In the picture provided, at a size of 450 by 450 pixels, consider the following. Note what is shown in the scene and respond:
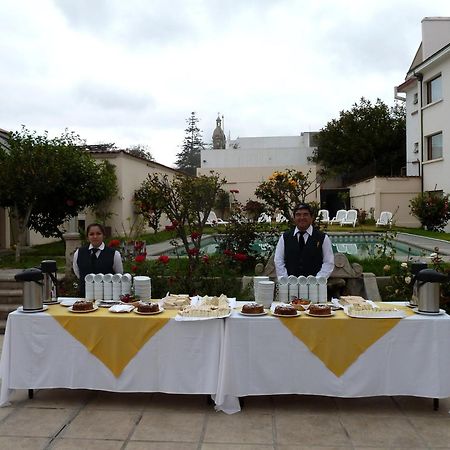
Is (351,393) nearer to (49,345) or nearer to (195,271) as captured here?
(49,345)

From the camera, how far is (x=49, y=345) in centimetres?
366

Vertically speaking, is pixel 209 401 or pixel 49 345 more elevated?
pixel 49 345

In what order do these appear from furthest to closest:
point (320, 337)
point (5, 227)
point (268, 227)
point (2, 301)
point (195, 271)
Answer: point (5, 227), point (268, 227), point (2, 301), point (195, 271), point (320, 337)

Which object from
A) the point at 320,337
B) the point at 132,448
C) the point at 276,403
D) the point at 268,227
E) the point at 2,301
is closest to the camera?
the point at 132,448

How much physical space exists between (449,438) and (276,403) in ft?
4.04

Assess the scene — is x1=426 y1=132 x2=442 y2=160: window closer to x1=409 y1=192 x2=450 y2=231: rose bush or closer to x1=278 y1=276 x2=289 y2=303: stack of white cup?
x1=409 y1=192 x2=450 y2=231: rose bush

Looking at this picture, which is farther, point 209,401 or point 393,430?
point 209,401

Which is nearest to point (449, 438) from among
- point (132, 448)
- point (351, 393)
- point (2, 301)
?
point (351, 393)

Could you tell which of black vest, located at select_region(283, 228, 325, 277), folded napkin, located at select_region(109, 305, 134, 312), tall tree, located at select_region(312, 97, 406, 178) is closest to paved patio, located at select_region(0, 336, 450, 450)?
folded napkin, located at select_region(109, 305, 134, 312)

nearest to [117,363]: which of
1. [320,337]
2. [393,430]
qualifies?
[320,337]

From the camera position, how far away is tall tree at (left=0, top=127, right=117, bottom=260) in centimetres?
959

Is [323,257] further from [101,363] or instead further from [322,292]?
[101,363]

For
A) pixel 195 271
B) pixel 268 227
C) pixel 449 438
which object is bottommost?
pixel 449 438

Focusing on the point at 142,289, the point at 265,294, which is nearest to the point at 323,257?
the point at 265,294
